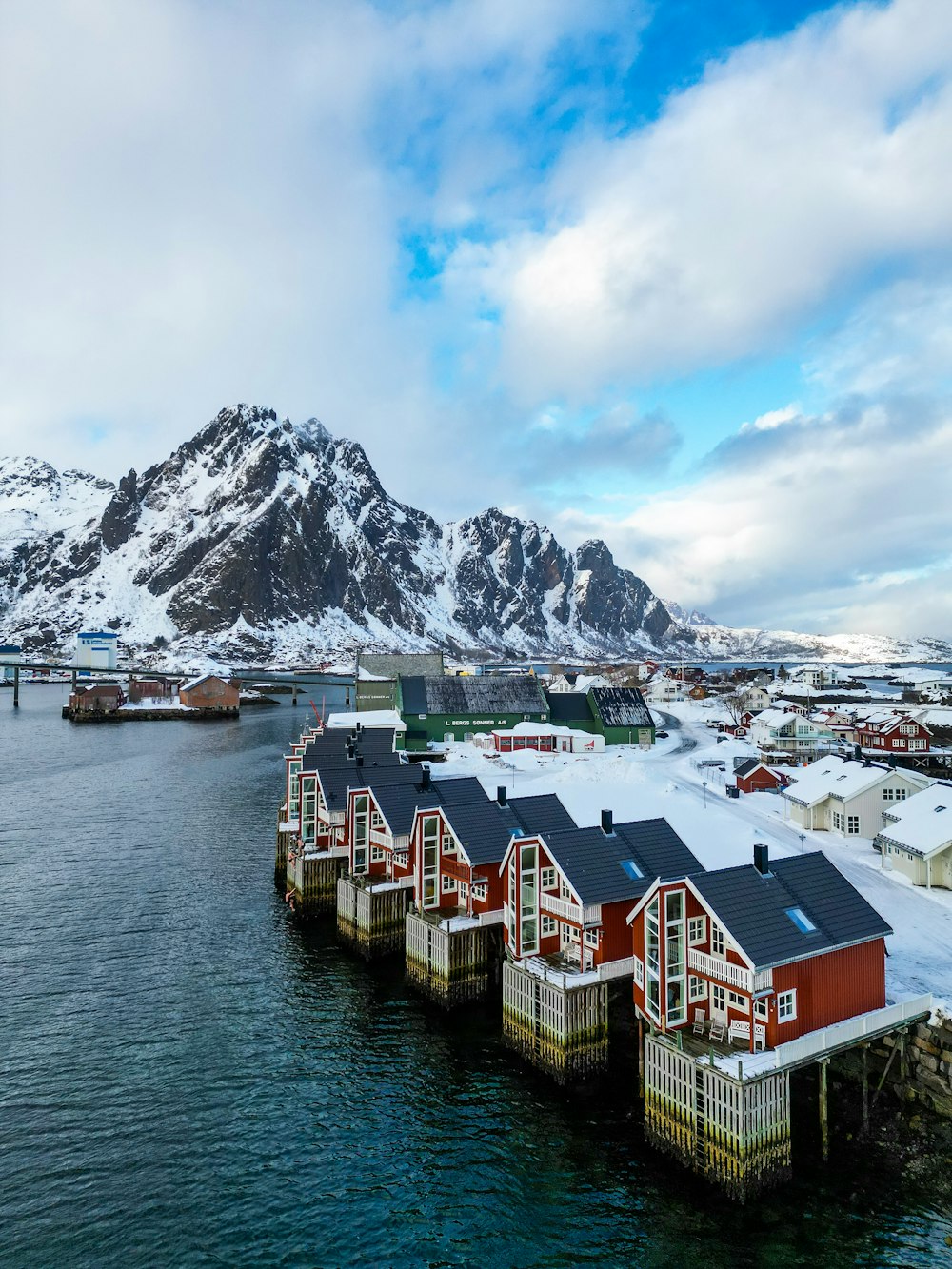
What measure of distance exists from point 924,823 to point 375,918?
2740 cm

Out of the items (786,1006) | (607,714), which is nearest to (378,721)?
(607,714)

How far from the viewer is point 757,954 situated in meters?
19.7

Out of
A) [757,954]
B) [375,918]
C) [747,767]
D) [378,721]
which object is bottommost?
[375,918]

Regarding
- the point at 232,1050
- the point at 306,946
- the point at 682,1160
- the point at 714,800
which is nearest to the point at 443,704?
the point at 714,800

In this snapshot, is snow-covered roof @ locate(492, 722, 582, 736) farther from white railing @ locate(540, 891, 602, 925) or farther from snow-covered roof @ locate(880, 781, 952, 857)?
white railing @ locate(540, 891, 602, 925)

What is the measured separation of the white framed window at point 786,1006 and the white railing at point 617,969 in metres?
5.47

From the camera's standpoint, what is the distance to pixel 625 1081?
931 inches

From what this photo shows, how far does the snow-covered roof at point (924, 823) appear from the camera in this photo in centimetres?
3412

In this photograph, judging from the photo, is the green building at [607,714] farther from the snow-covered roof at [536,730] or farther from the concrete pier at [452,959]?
the concrete pier at [452,959]

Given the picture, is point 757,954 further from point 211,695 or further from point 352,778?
point 211,695

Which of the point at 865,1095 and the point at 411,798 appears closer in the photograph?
the point at 865,1095

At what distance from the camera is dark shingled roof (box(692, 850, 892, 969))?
20234 mm

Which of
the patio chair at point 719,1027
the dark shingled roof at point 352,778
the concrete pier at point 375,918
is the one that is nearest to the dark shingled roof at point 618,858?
the patio chair at point 719,1027

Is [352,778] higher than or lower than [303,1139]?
higher
